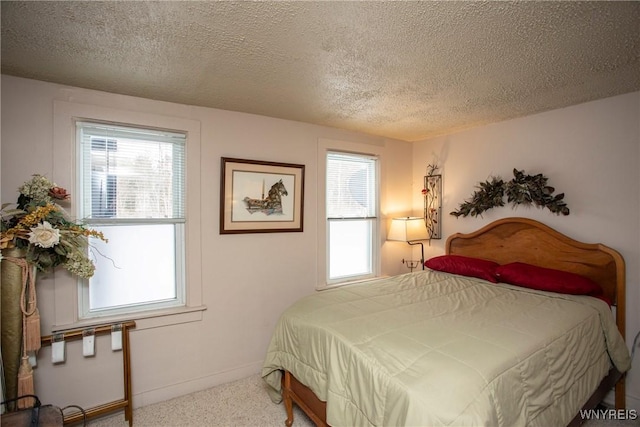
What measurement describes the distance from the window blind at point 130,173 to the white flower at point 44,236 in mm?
469

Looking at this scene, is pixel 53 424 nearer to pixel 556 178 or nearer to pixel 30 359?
pixel 30 359

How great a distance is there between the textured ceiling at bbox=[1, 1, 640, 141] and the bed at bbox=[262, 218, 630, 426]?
4.84 feet

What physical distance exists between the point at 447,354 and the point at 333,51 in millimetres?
1665

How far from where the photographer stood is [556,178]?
2.72m

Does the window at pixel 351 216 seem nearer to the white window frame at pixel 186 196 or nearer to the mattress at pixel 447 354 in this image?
the mattress at pixel 447 354

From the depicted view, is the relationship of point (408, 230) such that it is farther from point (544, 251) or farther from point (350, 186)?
point (544, 251)

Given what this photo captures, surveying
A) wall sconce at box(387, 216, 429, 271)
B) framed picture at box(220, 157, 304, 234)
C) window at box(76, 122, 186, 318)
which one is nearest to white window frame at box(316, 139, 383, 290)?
framed picture at box(220, 157, 304, 234)

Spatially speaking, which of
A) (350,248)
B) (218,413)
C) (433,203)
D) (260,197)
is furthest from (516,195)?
(218,413)

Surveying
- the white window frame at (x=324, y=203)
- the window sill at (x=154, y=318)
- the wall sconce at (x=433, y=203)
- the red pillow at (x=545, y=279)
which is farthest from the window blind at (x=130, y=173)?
the red pillow at (x=545, y=279)

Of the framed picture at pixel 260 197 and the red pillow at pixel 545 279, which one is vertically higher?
the framed picture at pixel 260 197

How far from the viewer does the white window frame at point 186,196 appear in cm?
212

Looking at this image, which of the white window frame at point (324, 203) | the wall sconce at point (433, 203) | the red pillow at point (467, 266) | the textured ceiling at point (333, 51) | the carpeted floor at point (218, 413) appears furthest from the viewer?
the wall sconce at point (433, 203)

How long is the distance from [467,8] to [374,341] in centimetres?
163

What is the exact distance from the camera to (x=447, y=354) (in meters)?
1.41
